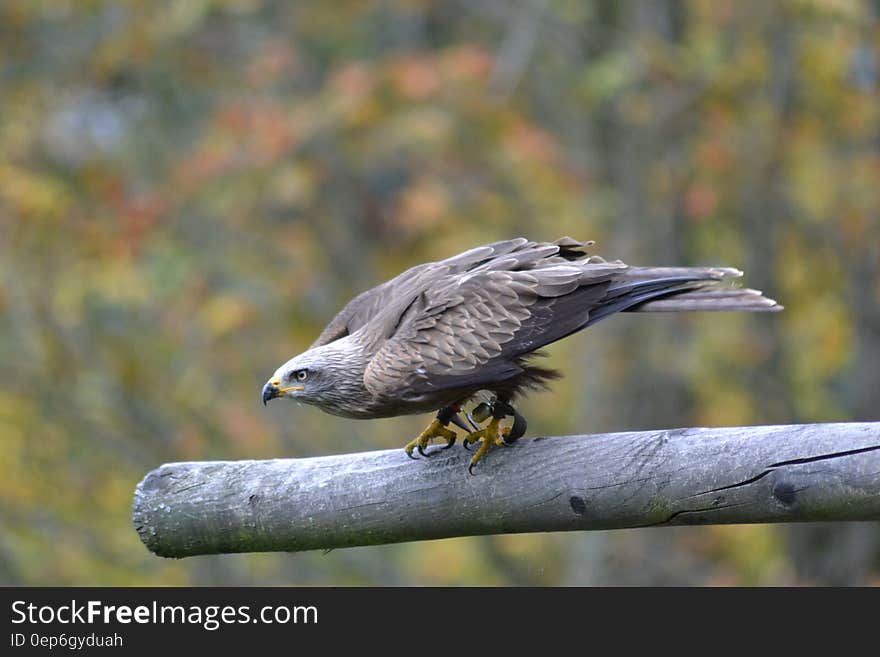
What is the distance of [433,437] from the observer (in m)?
4.46

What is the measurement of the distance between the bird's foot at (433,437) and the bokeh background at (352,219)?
4141 millimetres

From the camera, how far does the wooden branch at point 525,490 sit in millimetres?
3369

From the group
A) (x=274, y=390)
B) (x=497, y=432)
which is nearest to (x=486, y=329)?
(x=497, y=432)

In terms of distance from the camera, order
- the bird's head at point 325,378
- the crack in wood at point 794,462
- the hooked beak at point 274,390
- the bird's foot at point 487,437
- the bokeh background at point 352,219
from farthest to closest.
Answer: the bokeh background at point 352,219
the hooked beak at point 274,390
the bird's head at point 325,378
the bird's foot at point 487,437
the crack in wood at point 794,462

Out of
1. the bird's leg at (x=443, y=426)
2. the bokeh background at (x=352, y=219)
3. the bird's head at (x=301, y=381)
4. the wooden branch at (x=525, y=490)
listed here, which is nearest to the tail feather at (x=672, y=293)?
the wooden branch at (x=525, y=490)

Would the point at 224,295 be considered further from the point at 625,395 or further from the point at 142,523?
the point at 142,523

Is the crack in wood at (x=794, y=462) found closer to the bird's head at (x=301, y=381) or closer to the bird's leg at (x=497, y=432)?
the bird's leg at (x=497, y=432)

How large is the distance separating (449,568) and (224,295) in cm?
326

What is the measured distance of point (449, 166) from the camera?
9.48 m

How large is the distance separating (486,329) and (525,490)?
0.57 metres

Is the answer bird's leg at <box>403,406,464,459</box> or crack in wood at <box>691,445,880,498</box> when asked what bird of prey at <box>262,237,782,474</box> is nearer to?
bird's leg at <box>403,406,464,459</box>
